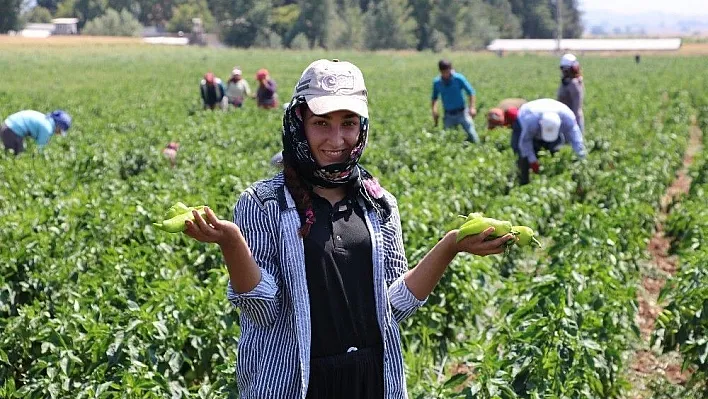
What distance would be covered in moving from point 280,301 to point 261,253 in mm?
A: 144

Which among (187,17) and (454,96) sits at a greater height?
(454,96)

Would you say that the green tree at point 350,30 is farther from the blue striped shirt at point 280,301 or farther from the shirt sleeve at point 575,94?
the blue striped shirt at point 280,301

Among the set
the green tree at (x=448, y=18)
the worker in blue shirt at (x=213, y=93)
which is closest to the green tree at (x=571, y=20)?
the green tree at (x=448, y=18)

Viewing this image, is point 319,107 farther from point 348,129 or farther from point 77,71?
point 77,71

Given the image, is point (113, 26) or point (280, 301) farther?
point (113, 26)

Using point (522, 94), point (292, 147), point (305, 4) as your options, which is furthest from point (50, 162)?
point (305, 4)

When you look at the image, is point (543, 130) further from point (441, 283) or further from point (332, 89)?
point (332, 89)

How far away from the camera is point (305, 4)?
91.6 metres

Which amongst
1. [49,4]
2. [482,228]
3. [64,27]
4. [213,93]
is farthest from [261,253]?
[49,4]

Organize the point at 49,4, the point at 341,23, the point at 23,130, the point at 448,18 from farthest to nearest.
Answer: the point at 49,4 → the point at 448,18 → the point at 341,23 → the point at 23,130

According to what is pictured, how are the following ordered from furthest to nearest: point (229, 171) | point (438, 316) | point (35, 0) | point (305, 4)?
point (35, 0)
point (305, 4)
point (229, 171)
point (438, 316)

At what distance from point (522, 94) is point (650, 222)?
18.4m

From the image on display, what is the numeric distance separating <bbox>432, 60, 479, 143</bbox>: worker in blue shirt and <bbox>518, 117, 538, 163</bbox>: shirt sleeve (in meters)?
3.14

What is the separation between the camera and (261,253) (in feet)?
8.54
